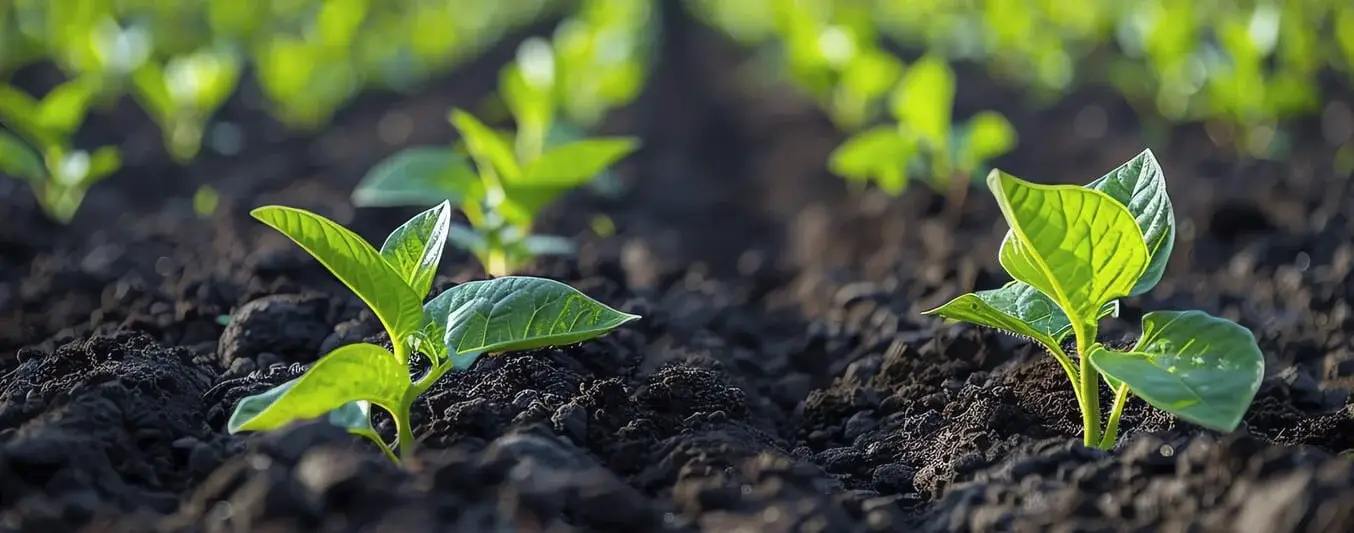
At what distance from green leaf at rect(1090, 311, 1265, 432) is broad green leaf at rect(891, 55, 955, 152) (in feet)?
6.38

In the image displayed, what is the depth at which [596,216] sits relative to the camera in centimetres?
392

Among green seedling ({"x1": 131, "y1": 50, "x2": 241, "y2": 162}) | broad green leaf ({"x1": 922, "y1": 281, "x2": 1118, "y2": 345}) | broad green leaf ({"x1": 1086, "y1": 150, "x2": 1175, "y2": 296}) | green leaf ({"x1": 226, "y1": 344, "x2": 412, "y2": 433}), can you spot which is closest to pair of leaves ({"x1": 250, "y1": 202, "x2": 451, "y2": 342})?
green leaf ({"x1": 226, "y1": 344, "x2": 412, "y2": 433})

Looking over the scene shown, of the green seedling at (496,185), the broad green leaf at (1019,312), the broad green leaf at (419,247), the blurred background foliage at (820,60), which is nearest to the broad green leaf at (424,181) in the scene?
the green seedling at (496,185)

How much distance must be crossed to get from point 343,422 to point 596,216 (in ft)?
7.94

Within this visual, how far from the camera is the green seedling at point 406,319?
1.48 m

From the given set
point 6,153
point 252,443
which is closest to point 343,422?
point 252,443

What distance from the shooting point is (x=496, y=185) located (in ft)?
9.17

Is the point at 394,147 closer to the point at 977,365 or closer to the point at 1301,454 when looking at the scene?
the point at 977,365

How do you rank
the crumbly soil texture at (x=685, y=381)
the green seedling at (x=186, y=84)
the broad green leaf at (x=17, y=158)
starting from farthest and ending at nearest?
the green seedling at (x=186, y=84), the broad green leaf at (x=17, y=158), the crumbly soil texture at (x=685, y=381)

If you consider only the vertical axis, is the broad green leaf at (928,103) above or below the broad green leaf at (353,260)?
below

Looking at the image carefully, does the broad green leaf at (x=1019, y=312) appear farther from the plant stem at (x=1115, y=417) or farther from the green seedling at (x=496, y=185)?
the green seedling at (x=496, y=185)

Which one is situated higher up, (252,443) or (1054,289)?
(1054,289)

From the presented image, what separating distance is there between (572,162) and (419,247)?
35.2 inches

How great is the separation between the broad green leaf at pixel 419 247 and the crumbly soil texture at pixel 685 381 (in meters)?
0.20
